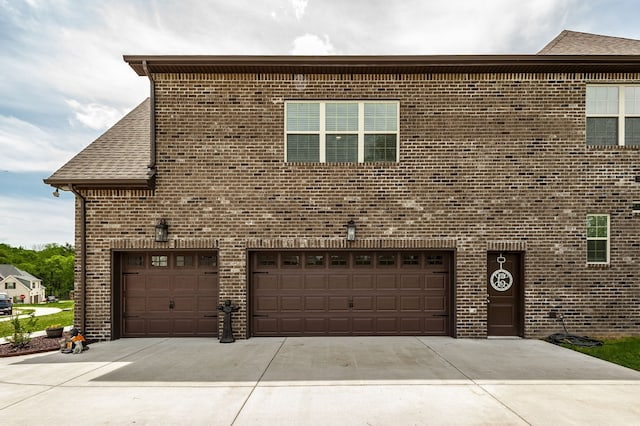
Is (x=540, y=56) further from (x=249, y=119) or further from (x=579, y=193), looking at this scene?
(x=249, y=119)

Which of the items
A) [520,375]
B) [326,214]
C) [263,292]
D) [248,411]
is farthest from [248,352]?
[520,375]

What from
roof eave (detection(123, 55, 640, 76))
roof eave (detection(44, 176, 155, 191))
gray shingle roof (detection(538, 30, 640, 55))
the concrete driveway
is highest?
gray shingle roof (detection(538, 30, 640, 55))

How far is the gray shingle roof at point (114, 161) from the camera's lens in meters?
8.70

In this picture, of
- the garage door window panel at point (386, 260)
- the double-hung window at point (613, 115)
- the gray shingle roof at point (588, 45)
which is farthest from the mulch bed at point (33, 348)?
the gray shingle roof at point (588, 45)

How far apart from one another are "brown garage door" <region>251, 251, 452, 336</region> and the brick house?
1.4 inches

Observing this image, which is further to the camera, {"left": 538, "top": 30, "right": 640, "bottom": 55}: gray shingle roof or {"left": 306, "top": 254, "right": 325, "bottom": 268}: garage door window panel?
{"left": 538, "top": 30, "right": 640, "bottom": 55}: gray shingle roof

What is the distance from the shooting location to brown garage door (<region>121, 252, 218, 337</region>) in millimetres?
9234

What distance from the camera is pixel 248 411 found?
495 cm

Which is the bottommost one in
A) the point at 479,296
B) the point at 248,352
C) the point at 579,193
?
the point at 248,352

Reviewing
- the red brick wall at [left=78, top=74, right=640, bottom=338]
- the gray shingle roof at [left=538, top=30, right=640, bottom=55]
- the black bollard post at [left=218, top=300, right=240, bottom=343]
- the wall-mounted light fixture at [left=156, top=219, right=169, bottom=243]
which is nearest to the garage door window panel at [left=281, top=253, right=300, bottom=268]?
the red brick wall at [left=78, top=74, right=640, bottom=338]

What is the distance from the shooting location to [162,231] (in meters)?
8.82

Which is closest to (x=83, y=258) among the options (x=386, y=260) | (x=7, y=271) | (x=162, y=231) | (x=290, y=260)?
(x=162, y=231)

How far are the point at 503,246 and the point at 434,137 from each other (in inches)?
126

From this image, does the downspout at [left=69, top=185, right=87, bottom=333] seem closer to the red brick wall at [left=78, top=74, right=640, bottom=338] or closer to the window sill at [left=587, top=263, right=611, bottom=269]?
the red brick wall at [left=78, top=74, right=640, bottom=338]
